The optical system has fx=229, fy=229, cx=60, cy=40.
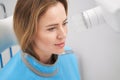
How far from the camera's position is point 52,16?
0.74 metres

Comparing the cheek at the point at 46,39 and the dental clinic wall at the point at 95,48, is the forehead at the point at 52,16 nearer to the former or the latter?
the cheek at the point at 46,39

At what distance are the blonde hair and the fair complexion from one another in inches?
0.7

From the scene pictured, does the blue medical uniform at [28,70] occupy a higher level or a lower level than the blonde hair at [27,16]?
lower

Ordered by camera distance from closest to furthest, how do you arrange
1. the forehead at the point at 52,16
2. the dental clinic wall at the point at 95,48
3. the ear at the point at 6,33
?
the forehead at the point at 52,16, the ear at the point at 6,33, the dental clinic wall at the point at 95,48

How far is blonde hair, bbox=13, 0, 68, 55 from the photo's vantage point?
0.74 m

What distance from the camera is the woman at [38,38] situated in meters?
0.74

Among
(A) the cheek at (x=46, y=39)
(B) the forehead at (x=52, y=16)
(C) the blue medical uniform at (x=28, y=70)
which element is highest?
(B) the forehead at (x=52, y=16)

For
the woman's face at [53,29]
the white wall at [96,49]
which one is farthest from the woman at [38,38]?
the white wall at [96,49]

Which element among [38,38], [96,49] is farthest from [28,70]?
[96,49]

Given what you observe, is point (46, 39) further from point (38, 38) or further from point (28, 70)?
point (28, 70)

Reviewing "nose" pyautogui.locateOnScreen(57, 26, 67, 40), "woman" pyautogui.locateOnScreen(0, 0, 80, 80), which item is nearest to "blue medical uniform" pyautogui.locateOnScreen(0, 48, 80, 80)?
"woman" pyautogui.locateOnScreen(0, 0, 80, 80)

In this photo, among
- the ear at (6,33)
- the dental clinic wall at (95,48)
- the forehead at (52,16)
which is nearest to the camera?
the forehead at (52,16)

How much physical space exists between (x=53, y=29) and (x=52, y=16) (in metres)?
0.04

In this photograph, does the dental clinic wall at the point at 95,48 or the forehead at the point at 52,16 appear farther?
the dental clinic wall at the point at 95,48
